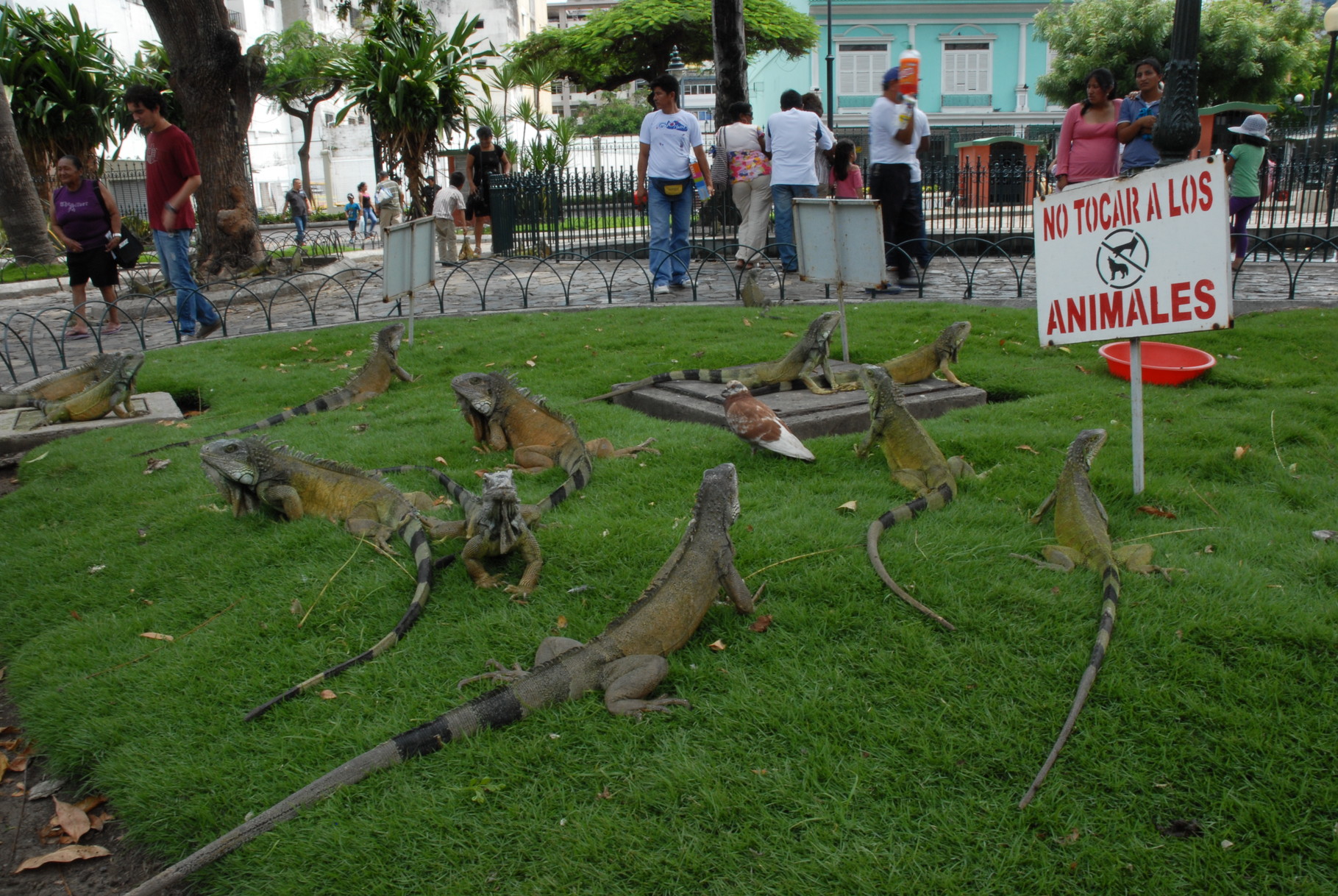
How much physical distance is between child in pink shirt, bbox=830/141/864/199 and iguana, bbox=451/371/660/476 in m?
6.91

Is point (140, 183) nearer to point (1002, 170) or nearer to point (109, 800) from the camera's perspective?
point (1002, 170)

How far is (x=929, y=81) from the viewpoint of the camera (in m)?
47.1

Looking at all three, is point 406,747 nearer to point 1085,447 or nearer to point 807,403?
point 1085,447

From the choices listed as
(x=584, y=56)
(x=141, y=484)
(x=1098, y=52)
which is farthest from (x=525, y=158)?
(x=1098, y=52)

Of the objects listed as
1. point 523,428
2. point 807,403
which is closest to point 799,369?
point 807,403

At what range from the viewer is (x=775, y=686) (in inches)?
115

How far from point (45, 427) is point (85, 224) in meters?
4.59

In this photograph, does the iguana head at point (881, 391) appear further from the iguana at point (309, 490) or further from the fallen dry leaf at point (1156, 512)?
the iguana at point (309, 490)

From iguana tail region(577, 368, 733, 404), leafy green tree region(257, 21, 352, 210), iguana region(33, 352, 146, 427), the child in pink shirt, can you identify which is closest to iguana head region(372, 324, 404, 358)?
iguana region(33, 352, 146, 427)

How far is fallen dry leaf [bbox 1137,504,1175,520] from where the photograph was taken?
13.0ft

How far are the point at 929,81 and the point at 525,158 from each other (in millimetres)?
32262

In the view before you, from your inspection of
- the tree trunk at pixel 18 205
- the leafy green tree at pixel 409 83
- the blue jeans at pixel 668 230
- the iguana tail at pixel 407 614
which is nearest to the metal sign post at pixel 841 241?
the iguana tail at pixel 407 614

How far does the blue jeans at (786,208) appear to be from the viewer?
432 inches

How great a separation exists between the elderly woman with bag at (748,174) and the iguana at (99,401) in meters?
7.22
